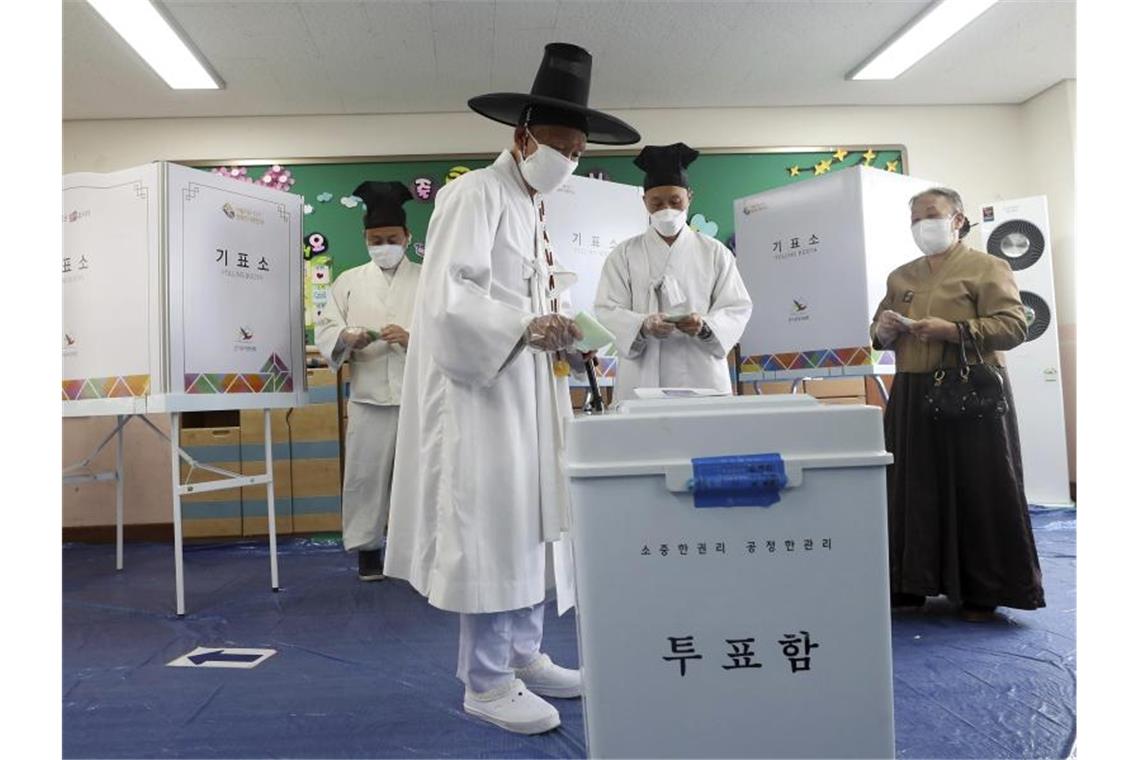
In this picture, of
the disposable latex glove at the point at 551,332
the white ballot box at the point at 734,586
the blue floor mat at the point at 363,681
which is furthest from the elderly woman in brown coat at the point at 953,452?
the white ballot box at the point at 734,586

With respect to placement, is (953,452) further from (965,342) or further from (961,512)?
(965,342)

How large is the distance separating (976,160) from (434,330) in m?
4.89

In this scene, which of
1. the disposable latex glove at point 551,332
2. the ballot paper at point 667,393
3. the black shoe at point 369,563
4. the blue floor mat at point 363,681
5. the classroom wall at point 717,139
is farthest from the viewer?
the classroom wall at point 717,139

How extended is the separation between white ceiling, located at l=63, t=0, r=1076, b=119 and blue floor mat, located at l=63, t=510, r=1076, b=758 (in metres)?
2.72

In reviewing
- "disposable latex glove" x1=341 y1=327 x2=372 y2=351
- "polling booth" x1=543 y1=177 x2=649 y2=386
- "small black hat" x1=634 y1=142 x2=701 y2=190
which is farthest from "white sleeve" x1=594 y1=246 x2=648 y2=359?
"disposable latex glove" x1=341 y1=327 x2=372 y2=351

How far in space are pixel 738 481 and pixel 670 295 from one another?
179cm

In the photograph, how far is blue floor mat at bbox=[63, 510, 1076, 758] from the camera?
1.55 metres

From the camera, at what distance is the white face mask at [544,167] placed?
167 centimetres

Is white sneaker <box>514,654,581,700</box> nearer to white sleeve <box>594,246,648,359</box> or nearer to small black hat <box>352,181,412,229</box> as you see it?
white sleeve <box>594,246,648,359</box>

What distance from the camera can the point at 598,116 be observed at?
1.71m

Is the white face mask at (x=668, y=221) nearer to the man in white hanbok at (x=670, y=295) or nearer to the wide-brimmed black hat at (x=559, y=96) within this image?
the man in white hanbok at (x=670, y=295)

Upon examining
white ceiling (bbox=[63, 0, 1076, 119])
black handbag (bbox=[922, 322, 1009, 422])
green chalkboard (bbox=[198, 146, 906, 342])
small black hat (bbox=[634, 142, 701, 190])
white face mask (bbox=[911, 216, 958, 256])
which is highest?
white ceiling (bbox=[63, 0, 1076, 119])

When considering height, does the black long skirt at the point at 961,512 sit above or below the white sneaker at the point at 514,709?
above

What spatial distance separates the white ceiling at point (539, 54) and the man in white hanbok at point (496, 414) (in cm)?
225
